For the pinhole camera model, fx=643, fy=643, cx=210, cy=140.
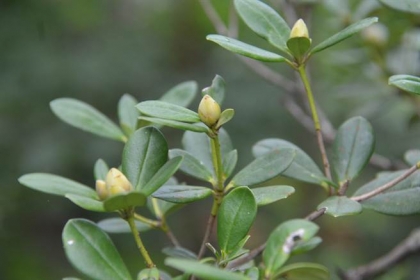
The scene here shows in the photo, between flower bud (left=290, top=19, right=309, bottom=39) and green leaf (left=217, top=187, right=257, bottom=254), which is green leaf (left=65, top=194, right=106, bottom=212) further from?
flower bud (left=290, top=19, right=309, bottom=39)

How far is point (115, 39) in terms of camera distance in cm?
283

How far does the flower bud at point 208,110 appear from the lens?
738mm

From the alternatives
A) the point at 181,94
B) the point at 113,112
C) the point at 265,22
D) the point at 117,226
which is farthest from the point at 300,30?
the point at 113,112

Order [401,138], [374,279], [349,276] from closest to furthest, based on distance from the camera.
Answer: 1. [349,276]
2. [374,279]
3. [401,138]

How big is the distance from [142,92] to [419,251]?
159 centimetres

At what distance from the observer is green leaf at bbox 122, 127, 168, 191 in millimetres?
749

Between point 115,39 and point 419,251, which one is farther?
point 115,39

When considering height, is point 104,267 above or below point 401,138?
above

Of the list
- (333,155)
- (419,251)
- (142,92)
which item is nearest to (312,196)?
(142,92)

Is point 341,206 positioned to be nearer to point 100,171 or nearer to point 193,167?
point 193,167

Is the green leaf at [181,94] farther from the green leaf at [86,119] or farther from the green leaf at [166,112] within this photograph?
the green leaf at [166,112]

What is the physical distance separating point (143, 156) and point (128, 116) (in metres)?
0.29

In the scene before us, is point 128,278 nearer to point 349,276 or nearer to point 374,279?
point 349,276

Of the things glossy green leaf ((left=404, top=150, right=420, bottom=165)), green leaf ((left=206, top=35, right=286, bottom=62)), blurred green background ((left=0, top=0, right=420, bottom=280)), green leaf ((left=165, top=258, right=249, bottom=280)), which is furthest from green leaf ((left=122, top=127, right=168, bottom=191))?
blurred green background ((left=0, top=0, right=420, bottom=280))
